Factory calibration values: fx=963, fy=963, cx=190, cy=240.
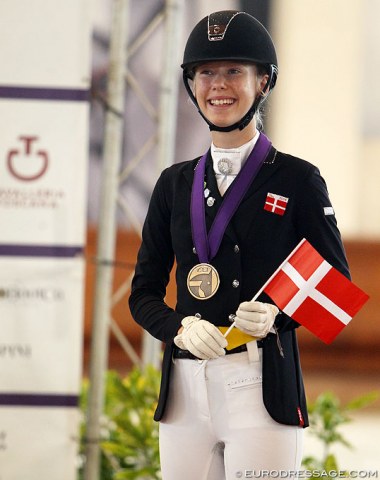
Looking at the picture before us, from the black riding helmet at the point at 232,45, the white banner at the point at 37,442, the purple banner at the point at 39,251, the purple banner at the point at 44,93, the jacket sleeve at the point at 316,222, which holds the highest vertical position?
the black riding helmet at the point at 232,45

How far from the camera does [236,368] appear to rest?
1.51m

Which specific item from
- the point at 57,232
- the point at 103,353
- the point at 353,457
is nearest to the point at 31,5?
the point at 57,232

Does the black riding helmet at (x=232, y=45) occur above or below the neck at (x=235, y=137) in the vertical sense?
above

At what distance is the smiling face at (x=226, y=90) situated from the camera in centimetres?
152

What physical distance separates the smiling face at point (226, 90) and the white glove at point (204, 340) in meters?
0.33

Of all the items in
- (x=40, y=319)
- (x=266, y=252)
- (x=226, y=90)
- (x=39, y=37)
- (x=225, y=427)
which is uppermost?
(x=226, y=90)

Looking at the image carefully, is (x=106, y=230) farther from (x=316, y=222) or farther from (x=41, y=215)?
(x=316, y=222)

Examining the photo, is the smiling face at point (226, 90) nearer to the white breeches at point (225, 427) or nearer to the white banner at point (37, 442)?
the white breeches at point (225, 427)

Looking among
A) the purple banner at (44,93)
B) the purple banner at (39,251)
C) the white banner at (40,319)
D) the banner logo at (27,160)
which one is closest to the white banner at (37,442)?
the white banner at (40,319)

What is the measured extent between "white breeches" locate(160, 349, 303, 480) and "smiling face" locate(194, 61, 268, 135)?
14.9 inches

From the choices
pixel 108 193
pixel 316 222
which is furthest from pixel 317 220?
pixel 108 193

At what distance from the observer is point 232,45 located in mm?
1498

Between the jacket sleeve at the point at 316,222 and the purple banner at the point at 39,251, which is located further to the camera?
the purple banner at the point at 39,251

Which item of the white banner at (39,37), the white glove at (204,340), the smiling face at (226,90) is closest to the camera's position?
the white glove at (204,340)
